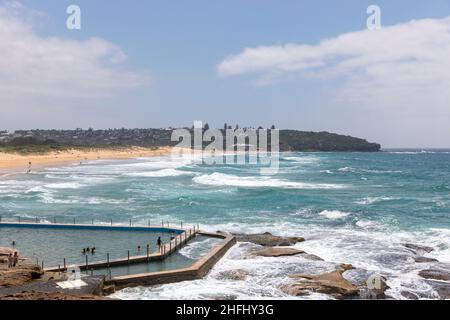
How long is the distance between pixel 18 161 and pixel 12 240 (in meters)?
65.0

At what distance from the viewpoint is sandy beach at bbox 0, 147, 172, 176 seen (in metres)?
77.6

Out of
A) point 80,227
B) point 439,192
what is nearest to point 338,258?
point 80,227

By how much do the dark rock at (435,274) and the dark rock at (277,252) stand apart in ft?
17.8

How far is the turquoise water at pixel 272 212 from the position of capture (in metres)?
19.4

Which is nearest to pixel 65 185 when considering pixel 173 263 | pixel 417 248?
pixel 173 263

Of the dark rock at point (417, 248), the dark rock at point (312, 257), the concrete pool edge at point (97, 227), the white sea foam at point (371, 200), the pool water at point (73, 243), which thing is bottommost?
the dark rock at point (417, 248)

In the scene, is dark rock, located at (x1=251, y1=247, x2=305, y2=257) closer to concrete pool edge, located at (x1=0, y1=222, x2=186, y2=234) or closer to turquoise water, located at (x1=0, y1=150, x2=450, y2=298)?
turquoise water, located at (x1=0, y1=150, x2=450, y2=298)

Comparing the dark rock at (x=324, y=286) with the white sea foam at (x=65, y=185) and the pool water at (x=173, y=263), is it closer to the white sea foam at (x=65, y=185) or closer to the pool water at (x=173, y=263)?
the pool water at (x=173, y=263)

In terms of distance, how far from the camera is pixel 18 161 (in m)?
82.9

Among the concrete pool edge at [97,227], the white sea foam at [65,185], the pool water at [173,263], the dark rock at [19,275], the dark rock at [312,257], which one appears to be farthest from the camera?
the white sea foam at [65,185]

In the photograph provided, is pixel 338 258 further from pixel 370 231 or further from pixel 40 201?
pixel 40 201

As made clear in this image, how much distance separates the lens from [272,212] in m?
35.8

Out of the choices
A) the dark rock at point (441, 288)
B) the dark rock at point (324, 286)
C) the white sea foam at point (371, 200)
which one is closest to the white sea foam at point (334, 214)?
the white sea foam at point (371, 200)

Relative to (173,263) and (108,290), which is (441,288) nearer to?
(173,263)
